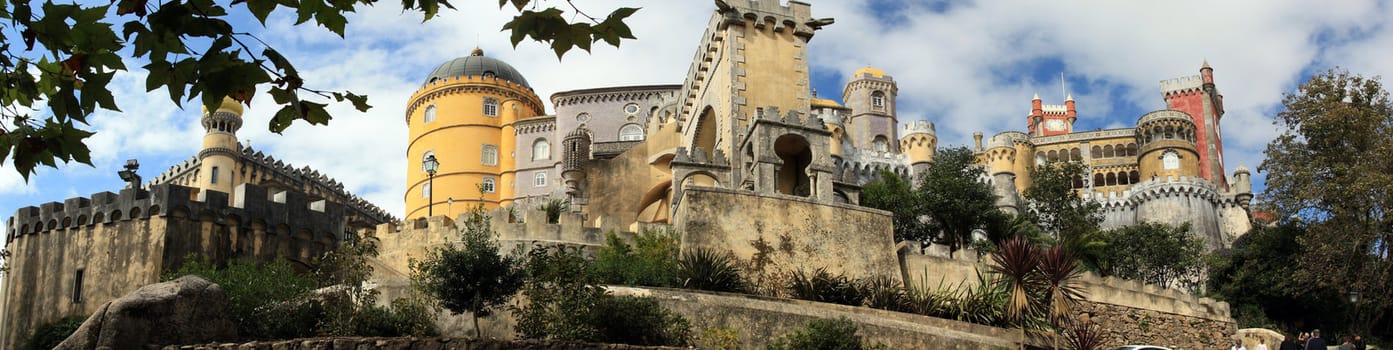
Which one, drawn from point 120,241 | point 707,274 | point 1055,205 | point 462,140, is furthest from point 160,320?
point 462,140

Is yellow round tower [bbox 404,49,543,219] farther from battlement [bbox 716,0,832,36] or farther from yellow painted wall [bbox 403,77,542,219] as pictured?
battlement [bbox 716,0,832,36]

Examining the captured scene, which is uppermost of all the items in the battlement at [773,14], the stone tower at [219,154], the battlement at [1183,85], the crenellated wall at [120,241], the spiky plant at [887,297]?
the battlement at [1183,85]

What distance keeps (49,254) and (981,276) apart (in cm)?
2134

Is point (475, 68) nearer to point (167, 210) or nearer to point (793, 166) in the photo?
point (793, 166)

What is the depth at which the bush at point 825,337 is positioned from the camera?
21.6m

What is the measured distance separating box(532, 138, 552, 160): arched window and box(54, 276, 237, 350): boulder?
32604 millimetres

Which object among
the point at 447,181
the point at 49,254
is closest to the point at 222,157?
the point at 447,181

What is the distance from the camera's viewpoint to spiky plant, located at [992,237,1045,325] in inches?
977

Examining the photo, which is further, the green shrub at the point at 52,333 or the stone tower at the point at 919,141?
the stone tower at the point at 919,141

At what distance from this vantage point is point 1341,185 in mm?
33156

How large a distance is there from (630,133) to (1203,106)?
4858 cm

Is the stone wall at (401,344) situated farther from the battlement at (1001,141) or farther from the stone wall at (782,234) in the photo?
the battlement at (1001,141)

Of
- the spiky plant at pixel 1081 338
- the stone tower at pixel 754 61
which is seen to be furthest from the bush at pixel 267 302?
the spiky plant at pixel 1081 338

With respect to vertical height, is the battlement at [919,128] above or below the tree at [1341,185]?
above
